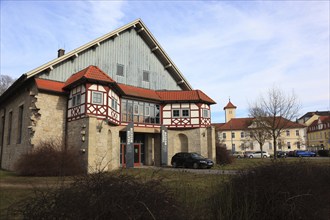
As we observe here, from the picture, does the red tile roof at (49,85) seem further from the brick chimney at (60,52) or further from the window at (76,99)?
the brick chimney at (60,52)

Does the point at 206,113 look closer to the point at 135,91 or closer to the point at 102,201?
the point at 135,91

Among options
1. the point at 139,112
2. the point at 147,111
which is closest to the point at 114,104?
the point at 139,112

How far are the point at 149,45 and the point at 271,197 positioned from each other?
89.7 feet

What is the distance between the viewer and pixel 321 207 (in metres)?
6.16

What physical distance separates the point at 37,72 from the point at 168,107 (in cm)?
1335

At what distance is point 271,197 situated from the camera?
5684mm

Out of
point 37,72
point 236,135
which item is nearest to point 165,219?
point 37,72

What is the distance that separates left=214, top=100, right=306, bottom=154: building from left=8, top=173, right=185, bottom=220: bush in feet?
207

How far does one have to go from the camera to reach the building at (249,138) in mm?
68438

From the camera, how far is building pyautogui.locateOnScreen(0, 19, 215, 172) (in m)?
20.9

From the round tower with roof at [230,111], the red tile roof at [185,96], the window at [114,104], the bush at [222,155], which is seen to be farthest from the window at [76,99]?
the round tower with roof at [230,111]

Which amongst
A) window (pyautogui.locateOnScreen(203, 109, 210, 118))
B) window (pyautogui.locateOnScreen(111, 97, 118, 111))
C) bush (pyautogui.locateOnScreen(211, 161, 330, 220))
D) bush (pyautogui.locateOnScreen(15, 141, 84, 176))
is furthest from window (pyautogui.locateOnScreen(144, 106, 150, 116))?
bush (pyautogui.locateOnScreen(211, 161, 330, 220))

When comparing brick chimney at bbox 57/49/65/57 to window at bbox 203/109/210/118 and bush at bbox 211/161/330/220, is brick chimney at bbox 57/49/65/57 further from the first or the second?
bush at bbox 211/161/330/220

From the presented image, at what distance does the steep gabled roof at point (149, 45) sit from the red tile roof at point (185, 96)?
249 centimetres
